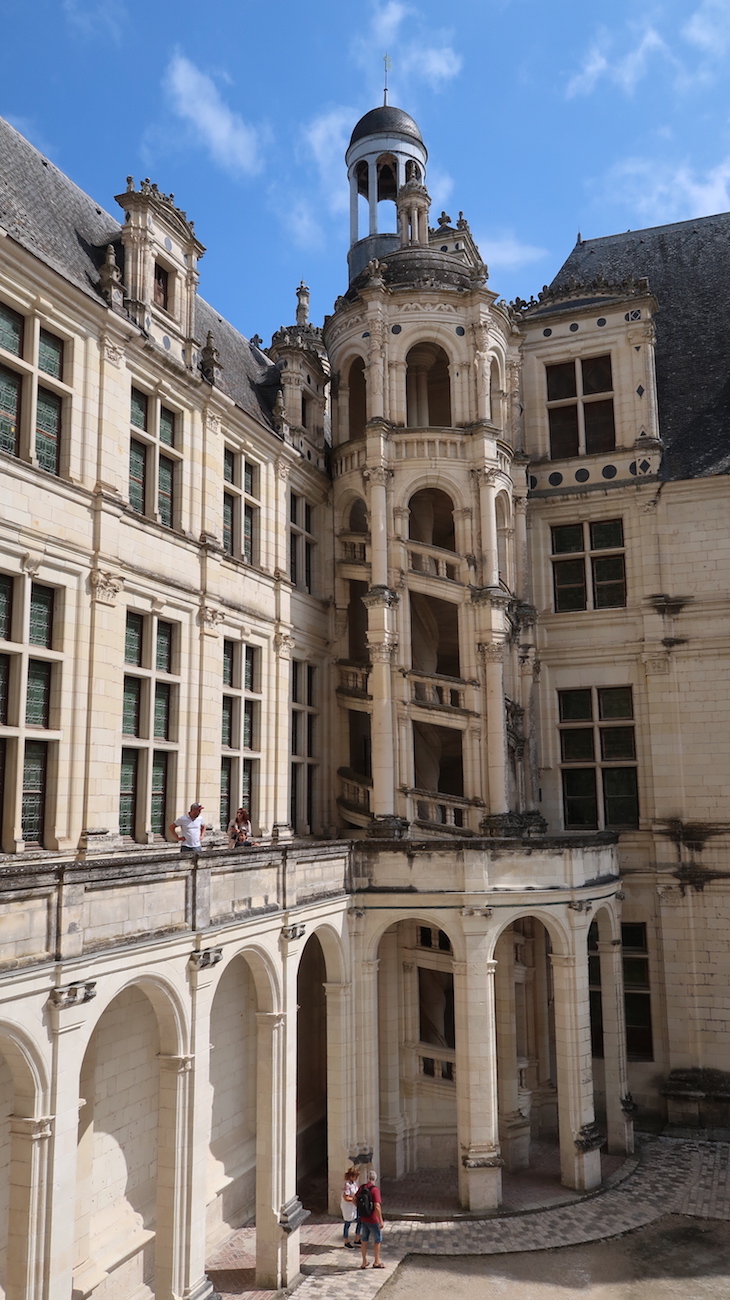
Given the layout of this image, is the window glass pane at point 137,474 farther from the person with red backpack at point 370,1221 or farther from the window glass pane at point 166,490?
the person with red backpack at point 370,1221

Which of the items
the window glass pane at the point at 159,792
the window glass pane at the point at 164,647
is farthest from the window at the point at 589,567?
the window glass pane at the point at 159,792

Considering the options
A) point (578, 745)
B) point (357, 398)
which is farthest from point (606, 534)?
point (357, 398)

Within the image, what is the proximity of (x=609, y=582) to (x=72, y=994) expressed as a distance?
17.6 m

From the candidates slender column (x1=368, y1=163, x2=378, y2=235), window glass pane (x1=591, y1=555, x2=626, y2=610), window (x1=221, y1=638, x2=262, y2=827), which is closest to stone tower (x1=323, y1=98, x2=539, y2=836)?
window glass pane (x1=591, y1=555, x2=626, y2=610)

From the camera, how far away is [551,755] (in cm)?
2361

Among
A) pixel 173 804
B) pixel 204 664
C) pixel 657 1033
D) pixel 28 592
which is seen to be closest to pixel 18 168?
pixel 28 592

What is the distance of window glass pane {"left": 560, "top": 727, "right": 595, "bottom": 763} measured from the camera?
2352cm

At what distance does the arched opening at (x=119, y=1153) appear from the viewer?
41.1ft

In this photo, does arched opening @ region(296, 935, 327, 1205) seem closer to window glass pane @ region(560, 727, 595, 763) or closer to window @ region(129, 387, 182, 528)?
window glass pane @ region(560, 727, 595, 763)

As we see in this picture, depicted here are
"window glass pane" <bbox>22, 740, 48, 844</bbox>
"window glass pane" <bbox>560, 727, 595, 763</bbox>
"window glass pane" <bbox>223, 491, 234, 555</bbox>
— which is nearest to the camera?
"window glass pane" <bbox>22, 740, 48, 844</bbox>

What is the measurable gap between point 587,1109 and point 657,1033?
14.1 ft

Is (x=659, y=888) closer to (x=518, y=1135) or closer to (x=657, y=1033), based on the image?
(x=657, y=1033)

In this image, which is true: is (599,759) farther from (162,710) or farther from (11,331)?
(11,331)

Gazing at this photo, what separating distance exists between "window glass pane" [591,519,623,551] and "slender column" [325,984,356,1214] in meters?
12.5
